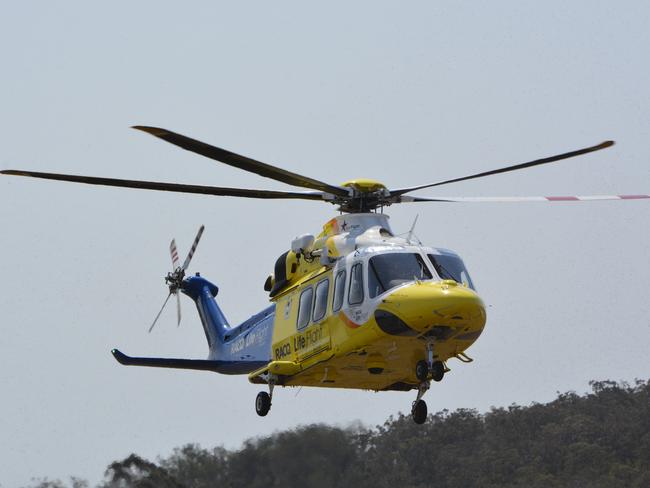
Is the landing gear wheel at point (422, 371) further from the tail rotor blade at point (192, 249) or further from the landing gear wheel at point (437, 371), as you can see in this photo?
the tail rotor blade at point (192, 249)

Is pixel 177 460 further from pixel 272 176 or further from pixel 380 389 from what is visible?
pixel 272 176

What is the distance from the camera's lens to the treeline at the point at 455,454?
1323 inches

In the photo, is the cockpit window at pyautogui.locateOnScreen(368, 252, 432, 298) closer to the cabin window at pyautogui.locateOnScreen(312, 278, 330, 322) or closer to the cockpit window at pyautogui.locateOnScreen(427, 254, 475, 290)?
the cockpit window at pyautogui.locateOnScreen(427, 254, 475, 290)

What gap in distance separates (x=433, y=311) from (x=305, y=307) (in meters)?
3.15

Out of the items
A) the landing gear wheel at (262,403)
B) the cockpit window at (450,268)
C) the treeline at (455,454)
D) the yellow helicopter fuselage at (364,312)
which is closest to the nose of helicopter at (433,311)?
the yellow helicopter fuselage at (364,312)

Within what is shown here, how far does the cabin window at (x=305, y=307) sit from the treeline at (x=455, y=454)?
9.87 meters

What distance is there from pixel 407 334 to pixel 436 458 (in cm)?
2644

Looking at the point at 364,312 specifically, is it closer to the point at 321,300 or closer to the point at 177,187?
the point at 321,300

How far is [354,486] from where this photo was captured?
34312 mm

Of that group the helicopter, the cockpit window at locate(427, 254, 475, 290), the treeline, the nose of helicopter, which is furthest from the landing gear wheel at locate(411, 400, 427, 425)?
the treeline

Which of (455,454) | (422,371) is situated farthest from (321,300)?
(455,454)

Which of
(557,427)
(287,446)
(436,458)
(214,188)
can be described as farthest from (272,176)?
(557,427)

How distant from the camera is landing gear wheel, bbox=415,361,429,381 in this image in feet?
72.9

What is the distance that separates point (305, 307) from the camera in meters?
23.8
